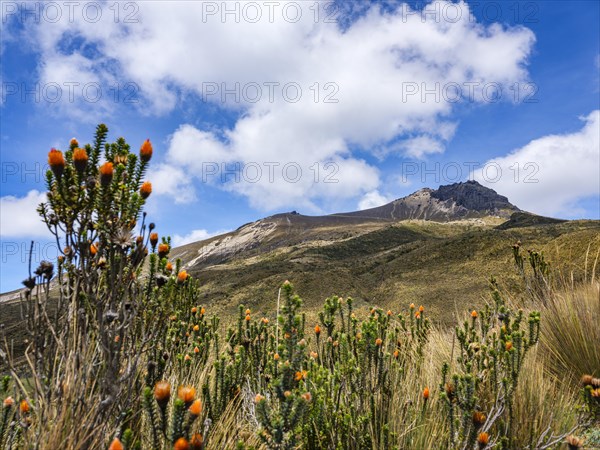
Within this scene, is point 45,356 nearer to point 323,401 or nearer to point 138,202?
point 138,202

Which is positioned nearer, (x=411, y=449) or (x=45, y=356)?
(x=45, y=356)

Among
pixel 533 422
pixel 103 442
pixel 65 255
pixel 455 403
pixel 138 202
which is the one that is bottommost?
pixel 533 422

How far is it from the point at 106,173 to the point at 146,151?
0.36 meters

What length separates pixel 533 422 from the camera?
286cm

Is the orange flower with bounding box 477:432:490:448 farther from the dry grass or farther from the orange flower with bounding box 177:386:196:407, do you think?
the dry grass

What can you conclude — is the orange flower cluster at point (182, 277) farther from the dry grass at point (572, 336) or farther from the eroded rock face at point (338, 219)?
the eroded rock face at point (338, 219)

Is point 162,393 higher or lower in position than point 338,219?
Answer: lower

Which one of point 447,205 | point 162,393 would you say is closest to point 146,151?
point 162,393

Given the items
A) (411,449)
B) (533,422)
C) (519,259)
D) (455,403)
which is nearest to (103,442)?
(411,449)

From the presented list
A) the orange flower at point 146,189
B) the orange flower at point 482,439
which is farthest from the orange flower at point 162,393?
the orange flower at point 482,439

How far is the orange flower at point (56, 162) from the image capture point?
1.81 metres

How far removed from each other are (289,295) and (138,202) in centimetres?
94

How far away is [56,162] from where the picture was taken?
1813 mm

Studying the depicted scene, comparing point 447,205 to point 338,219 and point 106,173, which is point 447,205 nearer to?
point 338,219
